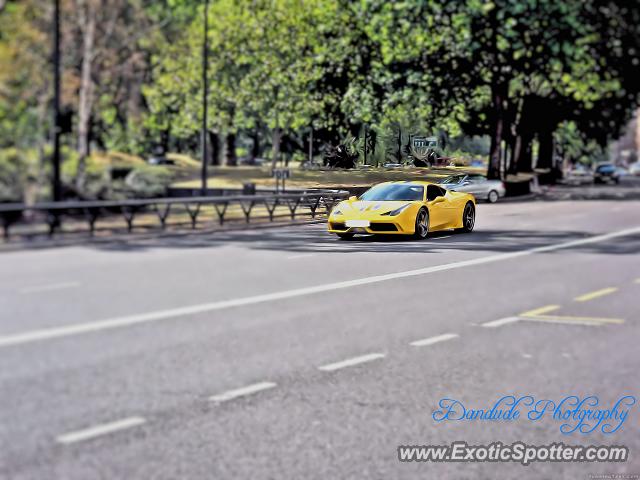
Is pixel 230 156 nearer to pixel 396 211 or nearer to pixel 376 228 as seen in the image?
pixel 396 211

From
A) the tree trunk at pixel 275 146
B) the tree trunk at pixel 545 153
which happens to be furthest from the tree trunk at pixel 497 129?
the tree trunk at pixel 545 153

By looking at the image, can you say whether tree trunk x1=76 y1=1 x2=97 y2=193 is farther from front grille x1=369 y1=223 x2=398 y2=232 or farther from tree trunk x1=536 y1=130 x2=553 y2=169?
tree trunk x1=536 y1=130 x2=553 y2=169

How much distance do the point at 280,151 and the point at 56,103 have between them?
9.85 feet

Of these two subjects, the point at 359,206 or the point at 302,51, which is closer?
the point at 359,206

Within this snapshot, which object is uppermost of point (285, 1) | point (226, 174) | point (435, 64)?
point (285, 1)

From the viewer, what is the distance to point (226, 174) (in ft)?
40.7

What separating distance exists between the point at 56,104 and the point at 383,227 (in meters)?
1.96

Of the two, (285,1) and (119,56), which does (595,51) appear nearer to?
(285,1)

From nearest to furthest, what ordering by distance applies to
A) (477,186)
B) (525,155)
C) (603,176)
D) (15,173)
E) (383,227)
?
(15,173)
(383,227)
(477,186)
(525,155)
(603,176)

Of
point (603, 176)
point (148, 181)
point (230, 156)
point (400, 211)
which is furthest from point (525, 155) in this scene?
point (603, 176)

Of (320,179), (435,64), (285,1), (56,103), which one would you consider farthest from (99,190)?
(285,1)

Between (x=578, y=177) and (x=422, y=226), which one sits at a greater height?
(x=422, y=226)

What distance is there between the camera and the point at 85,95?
364 inches

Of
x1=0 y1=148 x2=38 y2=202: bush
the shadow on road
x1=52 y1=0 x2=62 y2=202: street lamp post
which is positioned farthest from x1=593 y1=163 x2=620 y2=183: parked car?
x1=0 y1=148 x2=38 y2=202: bush
